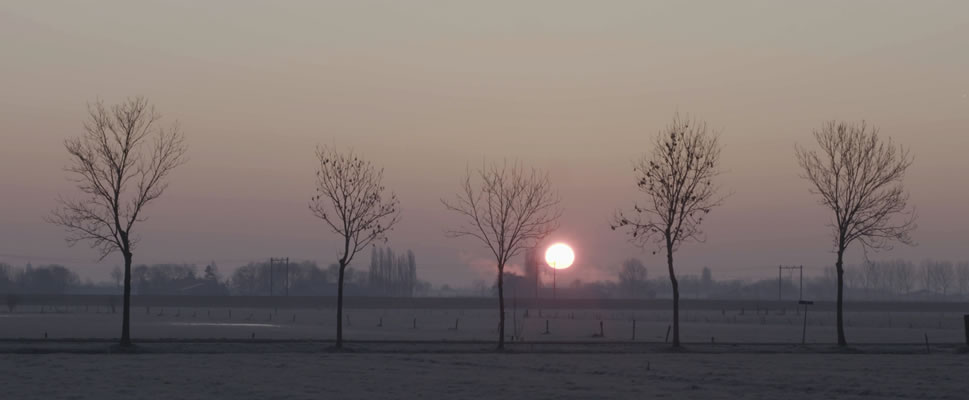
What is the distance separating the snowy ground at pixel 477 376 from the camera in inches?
1233

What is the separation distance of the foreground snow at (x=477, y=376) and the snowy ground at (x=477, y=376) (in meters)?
0.04

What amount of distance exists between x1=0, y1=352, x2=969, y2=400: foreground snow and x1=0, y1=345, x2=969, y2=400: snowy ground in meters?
0.04

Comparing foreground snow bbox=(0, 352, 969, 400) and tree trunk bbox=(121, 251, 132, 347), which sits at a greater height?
tree trunk bbox=(121, 251, 132, 347)

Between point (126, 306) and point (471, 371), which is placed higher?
point (126, 306)

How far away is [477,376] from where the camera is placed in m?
36.6

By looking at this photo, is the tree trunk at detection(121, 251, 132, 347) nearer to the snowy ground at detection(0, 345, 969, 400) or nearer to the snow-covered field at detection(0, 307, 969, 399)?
the snow-covered field at detection(0, 307, 969, 399)

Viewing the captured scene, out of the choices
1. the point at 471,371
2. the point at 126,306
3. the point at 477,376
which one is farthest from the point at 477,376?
the point at 126,306

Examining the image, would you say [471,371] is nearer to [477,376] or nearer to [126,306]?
[477,376]

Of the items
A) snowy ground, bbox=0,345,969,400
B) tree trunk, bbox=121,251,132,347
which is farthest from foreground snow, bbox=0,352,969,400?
tree trunk, bbox=121,251,132,347

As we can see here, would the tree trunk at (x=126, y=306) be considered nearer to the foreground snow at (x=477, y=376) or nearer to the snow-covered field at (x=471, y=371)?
the snow-covered field at (x=471, y=371)

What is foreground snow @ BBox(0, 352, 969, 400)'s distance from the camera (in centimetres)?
3136

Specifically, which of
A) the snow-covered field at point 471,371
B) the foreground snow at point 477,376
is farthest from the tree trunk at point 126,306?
the foreground snow at point 477,376

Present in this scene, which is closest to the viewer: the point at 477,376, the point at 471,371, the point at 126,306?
the point at 477,376

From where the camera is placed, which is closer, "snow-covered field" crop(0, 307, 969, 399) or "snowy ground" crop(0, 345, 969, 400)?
"snowy ground" crop(0, 345, 969, 400)
